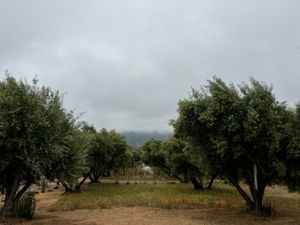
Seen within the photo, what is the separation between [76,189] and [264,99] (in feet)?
86.6

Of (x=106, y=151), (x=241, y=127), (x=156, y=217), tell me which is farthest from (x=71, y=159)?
(x=106, y=151)

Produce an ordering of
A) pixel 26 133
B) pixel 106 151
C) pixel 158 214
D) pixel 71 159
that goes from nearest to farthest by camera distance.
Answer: pixel 26 133
pixel 158 214
pixel 71 159
pixel 106 151

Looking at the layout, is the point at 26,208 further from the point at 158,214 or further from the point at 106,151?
the point at 106,151

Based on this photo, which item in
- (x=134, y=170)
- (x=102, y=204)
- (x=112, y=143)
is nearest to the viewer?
(x=102, y=204)

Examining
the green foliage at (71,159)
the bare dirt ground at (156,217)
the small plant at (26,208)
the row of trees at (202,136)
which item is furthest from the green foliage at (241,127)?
the small plant at (26,208)

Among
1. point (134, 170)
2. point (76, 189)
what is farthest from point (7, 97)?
point (134, 170)

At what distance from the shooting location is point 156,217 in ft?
72.4

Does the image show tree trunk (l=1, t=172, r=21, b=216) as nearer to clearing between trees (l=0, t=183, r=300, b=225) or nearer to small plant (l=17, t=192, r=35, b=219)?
small plant (l=17, t=192, r=35, b=219)

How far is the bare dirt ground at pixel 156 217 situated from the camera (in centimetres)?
2044

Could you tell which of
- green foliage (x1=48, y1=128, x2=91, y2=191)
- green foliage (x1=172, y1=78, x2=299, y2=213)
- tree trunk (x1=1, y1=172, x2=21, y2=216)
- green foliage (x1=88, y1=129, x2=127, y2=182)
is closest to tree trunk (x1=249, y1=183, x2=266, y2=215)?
green foliage (x1=172, y1=78, x2=299, y2=213)

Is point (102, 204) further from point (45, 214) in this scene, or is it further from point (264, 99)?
point (264, 99)

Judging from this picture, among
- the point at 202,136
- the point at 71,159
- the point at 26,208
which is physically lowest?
the point at 26,208

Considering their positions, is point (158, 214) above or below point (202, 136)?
below

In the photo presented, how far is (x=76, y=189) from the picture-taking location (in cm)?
4284
